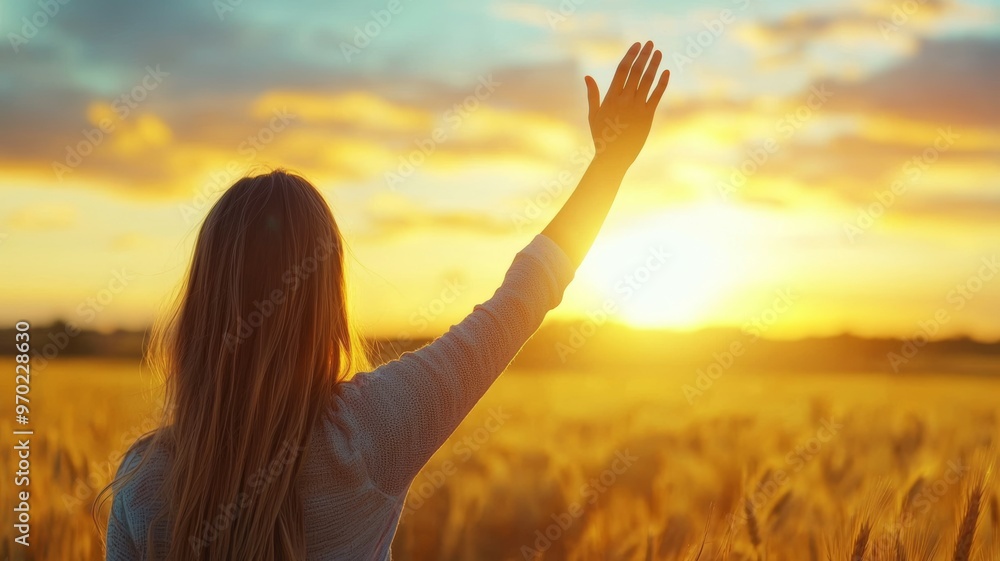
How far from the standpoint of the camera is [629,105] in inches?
67.2

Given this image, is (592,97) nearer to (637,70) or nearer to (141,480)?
(637,70)

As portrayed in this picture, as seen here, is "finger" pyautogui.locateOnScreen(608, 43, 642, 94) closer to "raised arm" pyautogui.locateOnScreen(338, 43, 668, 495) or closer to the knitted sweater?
"raised arm" pyautogui.locateOnScreen(338, 43, 668, 495)

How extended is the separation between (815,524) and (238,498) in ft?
7.36

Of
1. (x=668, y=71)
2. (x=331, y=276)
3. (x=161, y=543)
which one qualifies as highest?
(x=668, y=71)

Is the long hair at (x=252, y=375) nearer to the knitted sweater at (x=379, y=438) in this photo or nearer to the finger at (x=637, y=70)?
the knitted sweater at (x=379, y=438)

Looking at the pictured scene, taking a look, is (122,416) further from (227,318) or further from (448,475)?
→ (227,318)

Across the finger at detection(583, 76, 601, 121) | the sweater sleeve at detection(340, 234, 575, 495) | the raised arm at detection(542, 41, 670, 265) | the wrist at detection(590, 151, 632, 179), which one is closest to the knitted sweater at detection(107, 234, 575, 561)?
the sweater sleeve at detection(340, 234, 575, 495)

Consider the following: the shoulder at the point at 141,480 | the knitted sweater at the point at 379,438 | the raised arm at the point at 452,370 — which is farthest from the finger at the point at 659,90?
the shoulder at the point at 141,480

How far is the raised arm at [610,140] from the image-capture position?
157 centimetres

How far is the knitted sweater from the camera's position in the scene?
132 centimetres

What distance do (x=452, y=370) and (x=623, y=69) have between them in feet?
2.48

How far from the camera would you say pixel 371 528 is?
4.54 feet

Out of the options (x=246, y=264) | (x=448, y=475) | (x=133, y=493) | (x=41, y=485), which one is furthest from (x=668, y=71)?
(x=41, y=485)

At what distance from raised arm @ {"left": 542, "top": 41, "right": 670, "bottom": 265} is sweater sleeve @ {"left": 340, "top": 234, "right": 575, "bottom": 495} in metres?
0.20
